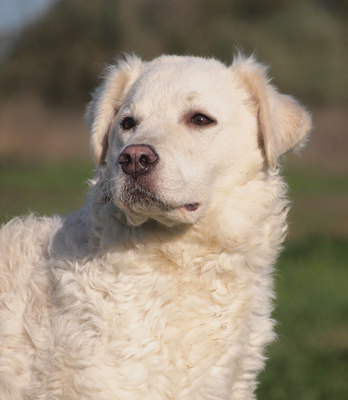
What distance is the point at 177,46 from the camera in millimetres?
32438

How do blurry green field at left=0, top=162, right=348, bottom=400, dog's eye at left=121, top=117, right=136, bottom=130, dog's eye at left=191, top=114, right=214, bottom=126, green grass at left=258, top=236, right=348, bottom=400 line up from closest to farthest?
1. dog's eye at left=191, top=114, right=214, bottom=126
2. dog's eye at left=121, top=117, right=136, bottom=130
3. green grass at left=258, top=236, right=348, bottom=400
4. blurry green field at left=0, top=162, right=348, bottom=400

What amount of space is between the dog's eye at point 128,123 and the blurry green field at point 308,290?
1238 mm

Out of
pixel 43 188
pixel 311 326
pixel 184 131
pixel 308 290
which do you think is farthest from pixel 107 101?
pixel 43 188

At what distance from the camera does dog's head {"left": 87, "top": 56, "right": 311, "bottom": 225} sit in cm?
302

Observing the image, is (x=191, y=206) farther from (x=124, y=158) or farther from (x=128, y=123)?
(x=128, y=123)

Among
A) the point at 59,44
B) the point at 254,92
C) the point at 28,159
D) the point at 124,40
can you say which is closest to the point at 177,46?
the point at 124,40

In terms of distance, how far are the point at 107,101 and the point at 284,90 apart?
27.6 metres

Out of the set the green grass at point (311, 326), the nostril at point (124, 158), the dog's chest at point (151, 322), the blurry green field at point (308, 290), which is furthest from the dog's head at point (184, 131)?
the green grass at point (311, 326)

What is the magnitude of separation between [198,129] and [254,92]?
0.54 metres

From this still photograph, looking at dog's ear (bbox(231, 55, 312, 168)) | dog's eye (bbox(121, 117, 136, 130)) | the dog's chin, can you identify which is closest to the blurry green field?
dog's eye (bbox(121, 117, 136, 130))

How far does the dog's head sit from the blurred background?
65cm

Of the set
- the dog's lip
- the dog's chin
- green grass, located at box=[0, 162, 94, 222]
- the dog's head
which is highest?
green grass, located at box=[0, 162, 94, 222]

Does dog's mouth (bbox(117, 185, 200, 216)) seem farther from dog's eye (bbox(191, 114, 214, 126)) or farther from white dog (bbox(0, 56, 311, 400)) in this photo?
dog's eye (bbox(191, 114, 214, 126))

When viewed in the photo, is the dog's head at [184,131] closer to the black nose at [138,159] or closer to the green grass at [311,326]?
the black nose at [138,159]
